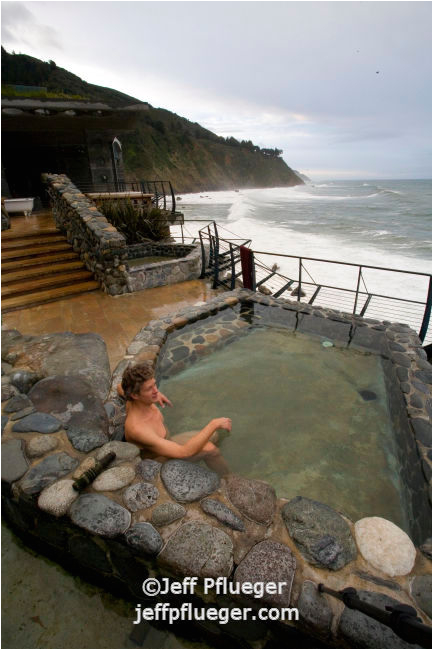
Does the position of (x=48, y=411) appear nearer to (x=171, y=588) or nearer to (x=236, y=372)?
(x=171, y=588)

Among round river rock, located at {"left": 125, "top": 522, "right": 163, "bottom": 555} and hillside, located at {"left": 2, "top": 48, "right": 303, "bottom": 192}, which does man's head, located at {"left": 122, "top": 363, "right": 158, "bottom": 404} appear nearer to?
round river rock, located at {"left": 125, "top": 522, "right": 163, "bottom": 555}

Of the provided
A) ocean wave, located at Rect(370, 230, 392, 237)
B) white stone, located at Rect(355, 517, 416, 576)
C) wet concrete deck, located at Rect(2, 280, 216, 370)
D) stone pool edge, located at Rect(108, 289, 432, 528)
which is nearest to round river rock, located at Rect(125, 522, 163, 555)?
white stone, located at Rect(355, 517, 416, 576)

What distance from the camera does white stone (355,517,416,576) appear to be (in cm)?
169

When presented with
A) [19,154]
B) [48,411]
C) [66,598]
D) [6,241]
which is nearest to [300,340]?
[48,411]

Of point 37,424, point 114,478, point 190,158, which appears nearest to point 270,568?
point 114,478

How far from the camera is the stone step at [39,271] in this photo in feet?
21.4

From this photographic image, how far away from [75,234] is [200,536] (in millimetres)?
7518

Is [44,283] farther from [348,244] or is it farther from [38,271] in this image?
[348,244]

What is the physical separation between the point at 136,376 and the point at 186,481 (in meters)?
0.79

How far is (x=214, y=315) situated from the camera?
5.28 metres

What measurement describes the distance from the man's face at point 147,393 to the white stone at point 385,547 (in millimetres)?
1568

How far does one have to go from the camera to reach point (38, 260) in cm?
713

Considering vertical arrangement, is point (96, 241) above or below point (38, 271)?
above

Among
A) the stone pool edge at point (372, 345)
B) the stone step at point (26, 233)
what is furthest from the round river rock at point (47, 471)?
the stone step at point (26, 233)
